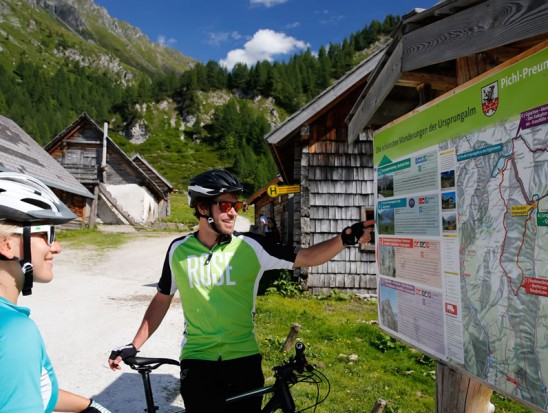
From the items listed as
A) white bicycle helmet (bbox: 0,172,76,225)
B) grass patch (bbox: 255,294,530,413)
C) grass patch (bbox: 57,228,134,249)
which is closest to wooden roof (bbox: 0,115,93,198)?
grass patch (bbox: 57,228,134,249)

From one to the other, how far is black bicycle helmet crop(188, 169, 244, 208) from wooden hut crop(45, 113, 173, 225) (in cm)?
2630

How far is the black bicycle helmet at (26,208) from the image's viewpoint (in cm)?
165

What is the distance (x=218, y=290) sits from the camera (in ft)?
9.12

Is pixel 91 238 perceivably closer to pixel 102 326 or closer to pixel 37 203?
pixel 102 326

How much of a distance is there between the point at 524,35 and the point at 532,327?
128cm

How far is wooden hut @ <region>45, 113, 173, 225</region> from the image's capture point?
27.8 metres

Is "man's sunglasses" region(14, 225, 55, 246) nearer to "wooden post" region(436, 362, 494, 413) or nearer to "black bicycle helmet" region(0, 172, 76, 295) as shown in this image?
"black bicycle helmet" region(0, 172, 76, 295)

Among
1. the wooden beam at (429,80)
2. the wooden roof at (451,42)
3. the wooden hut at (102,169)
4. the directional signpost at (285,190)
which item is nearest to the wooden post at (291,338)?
the wooden roof at (451,42)

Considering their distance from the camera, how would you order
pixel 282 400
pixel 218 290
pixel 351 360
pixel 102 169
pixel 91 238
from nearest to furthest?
1. pixel 282 400
2. pixel 218 290
3. pixel 351 360
4. pixel 91 238
5. pixel 102 169

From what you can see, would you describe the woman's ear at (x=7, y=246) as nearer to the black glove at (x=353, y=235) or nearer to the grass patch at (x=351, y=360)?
the black glove at (x=353, y=235)

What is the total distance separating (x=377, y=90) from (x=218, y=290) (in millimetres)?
1943

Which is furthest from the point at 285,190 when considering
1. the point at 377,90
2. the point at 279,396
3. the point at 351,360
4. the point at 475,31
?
the point at 475,31

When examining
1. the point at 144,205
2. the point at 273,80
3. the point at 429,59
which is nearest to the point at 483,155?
the point at 429,59

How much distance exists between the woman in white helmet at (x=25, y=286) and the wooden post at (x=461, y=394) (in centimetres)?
208
